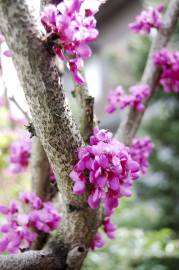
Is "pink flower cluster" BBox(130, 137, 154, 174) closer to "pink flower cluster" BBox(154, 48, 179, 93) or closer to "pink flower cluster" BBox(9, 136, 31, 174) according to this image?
"pink flower cluster" BBox(154, 48, 179, 93)

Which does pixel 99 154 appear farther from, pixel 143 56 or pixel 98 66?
pixel 98 66

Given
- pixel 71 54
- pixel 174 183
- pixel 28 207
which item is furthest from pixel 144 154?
pixel 174 183

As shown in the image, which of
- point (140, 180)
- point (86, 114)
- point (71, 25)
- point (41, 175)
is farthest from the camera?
point (140, 180)

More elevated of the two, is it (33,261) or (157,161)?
(33,261)

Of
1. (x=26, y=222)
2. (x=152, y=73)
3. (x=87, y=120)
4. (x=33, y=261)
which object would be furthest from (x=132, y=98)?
(x=33, y=261)

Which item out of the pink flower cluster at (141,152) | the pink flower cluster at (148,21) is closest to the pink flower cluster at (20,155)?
the pink flower cluster at (141,152)

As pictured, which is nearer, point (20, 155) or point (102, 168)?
point (102, 168)

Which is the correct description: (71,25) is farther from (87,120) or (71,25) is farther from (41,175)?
(41,175)

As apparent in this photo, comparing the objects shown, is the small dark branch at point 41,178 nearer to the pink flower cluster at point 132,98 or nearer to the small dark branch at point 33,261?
the small dark branch at point 33,261
